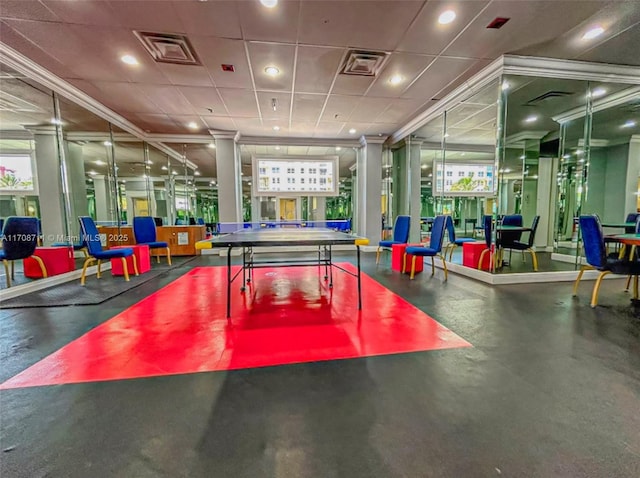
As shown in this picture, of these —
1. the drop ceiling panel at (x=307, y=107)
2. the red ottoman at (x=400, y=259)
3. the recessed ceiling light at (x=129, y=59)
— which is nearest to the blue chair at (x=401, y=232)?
the red ottoman at (x=400, y=259)

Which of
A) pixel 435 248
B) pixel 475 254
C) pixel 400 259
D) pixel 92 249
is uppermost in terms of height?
pixel 92 249

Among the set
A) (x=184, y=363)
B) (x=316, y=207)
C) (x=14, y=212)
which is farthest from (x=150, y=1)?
(x=316, y=207)

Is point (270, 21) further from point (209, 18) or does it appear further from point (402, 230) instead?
point (402, 230)

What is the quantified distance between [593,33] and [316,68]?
348cm

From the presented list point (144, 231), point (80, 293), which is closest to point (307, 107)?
point (144, 231)

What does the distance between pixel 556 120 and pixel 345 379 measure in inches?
308

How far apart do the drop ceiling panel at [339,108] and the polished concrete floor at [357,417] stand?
4.64 meters

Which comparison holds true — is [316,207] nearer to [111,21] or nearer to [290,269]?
[290,269]

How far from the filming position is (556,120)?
6238mm

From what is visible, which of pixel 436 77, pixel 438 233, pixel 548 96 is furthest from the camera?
pixel 548 96

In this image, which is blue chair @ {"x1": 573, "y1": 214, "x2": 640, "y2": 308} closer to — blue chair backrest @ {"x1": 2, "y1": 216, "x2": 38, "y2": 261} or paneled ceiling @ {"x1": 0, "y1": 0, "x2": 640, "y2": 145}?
paneled ceiling @ {"x1": 0, "y1": 0, "x2": 640, "y2": 145}

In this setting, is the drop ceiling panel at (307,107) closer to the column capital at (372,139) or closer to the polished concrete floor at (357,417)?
the column capital at (372,139)

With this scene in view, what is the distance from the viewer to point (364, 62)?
12.6 ft

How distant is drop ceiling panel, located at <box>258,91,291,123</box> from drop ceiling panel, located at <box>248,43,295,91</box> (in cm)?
27
